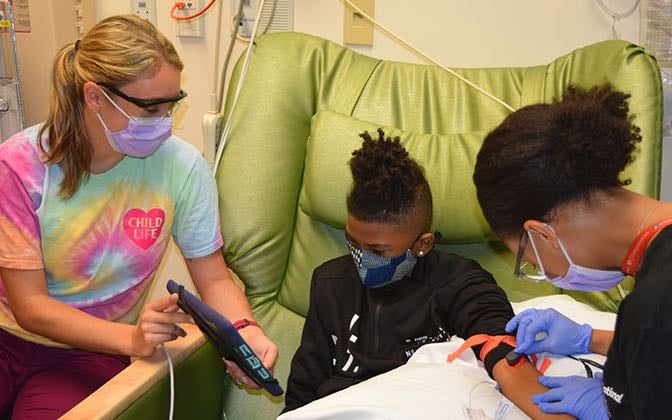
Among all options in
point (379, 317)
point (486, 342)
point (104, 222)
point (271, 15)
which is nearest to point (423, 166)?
point (379, 317)

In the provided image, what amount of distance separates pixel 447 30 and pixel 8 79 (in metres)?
1.31

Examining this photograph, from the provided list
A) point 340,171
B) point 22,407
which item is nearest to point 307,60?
point 340,171

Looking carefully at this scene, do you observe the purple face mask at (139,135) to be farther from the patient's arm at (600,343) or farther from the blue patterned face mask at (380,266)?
the patient's arm at (600,343)

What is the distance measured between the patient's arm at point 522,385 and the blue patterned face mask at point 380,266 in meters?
0.29

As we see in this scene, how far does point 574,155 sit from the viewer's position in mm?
914

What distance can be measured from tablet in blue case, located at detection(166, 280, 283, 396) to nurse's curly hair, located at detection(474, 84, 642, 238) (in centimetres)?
48

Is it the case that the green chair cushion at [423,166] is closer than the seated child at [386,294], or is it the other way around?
the seated child at [386,294]

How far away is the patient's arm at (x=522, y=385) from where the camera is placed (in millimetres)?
999

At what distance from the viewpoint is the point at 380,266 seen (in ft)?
4.16

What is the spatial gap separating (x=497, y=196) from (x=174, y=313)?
2.01ft

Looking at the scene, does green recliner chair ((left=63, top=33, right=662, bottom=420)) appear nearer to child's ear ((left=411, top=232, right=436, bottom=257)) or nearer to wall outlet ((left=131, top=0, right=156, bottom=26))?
child's ear ((left=411, top=232, right=436, bottom=257))

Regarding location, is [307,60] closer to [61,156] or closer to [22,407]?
[61,156]

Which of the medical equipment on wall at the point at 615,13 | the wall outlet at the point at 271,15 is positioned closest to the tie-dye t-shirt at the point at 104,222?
the wall outlet at the point at 271,15

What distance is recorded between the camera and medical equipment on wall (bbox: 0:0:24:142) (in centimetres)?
186
